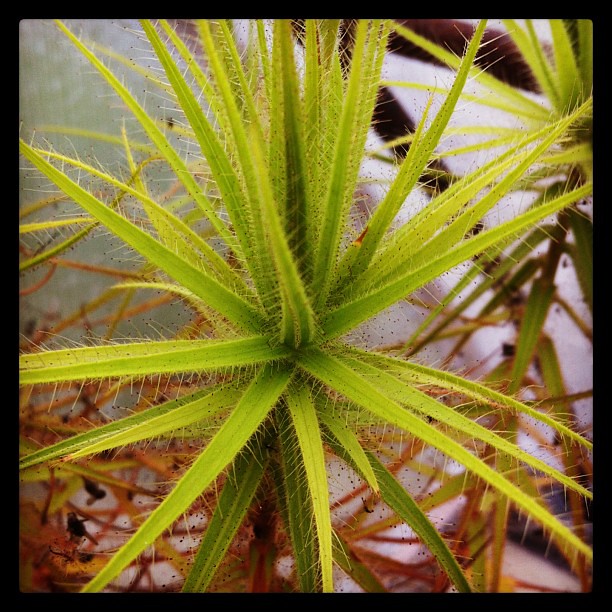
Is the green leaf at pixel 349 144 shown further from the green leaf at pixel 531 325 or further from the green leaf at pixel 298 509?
the green leaf at pixel 531 325

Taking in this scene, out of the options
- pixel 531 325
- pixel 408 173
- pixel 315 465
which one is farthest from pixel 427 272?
pixel 531 325

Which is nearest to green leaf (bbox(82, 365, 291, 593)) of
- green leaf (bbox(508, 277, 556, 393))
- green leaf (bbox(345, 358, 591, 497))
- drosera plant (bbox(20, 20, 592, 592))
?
drosera plant (bbox(20, 20, 592, 592))

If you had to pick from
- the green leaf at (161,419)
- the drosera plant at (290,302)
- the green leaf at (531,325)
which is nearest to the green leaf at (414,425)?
the drosera plant at (290,302)

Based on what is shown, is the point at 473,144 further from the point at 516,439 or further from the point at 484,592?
the point at 484,592

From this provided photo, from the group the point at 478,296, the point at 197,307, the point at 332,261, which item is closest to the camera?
the point at 332,261

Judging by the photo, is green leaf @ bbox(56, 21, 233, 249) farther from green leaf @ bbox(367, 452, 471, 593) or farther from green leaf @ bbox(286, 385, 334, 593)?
green leaf @ bbox(367, 452, 471, 593)

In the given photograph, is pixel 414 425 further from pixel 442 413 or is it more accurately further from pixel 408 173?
pixel 408 173
